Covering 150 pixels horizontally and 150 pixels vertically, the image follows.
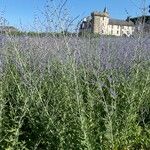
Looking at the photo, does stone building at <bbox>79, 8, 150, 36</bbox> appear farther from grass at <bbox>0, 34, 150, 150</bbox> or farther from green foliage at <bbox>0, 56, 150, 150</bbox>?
green foliage at <bbox>0, 56, 150, 150</bbox>

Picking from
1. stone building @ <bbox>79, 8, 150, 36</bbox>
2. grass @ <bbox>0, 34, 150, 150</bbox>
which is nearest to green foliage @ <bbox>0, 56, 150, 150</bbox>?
grass @ <bbox>0, 34, 150, 150</bbox>

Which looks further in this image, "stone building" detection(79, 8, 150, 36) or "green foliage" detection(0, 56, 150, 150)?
"stone building" detection(79, 8, 150, 36)

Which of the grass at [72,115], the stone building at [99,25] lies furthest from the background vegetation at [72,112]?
the stone building at [99,25]

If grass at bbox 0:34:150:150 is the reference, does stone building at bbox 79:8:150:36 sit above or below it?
above

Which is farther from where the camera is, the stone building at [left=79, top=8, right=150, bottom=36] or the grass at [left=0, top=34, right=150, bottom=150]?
the stone building at [left=79, top=8, right=150, bottom=36]

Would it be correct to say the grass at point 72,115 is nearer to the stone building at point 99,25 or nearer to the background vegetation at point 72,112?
the background vegetation at point 72,112

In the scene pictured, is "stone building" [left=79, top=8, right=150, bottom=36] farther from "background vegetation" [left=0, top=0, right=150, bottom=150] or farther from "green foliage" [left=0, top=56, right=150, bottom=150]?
"green foliage" [left=0, top=56, right=150, bottom=150]

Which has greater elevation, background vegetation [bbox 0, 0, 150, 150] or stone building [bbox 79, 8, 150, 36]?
stone building [bbox 79, 8, 150, 36]

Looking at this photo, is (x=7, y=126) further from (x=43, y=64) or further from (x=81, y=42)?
(x=81, y=42)

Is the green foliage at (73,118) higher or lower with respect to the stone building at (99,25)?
lower

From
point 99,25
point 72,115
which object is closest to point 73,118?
point 72,115

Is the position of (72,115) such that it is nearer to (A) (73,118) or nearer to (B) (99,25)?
(A) (73,118)

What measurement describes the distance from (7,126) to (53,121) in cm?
58

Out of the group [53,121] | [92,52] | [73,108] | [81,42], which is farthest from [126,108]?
[81,42]
